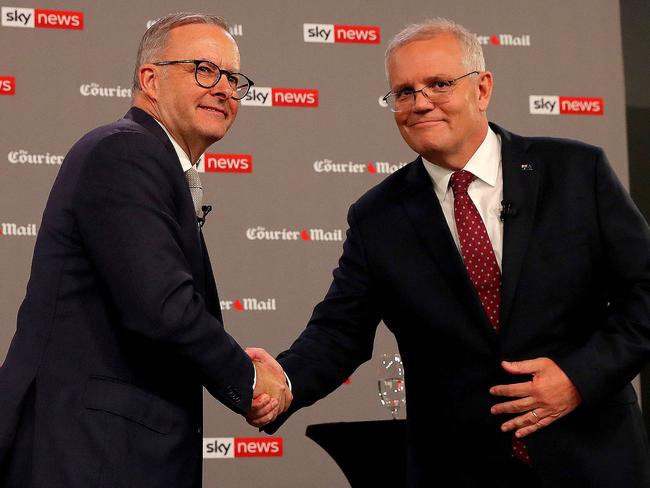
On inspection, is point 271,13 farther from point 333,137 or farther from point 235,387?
point 235,387

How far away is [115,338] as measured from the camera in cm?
253

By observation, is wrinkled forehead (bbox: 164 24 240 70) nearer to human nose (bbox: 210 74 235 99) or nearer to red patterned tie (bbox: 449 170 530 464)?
human nose (bbox: 210 74 235 99)

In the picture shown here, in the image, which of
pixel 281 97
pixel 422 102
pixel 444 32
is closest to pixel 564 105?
pixel 281 97

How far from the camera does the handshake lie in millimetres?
2992

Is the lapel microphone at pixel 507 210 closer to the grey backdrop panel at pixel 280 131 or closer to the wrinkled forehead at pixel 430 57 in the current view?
the wrinkled forehead at pixel 430 57

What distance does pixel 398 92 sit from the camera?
314 centimetres

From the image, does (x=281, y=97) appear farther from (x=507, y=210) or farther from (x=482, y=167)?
(x=507, y=210)

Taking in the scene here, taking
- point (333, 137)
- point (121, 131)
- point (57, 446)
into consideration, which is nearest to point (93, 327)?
point (57, 446)

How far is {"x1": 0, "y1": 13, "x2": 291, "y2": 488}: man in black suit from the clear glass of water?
1877 mm

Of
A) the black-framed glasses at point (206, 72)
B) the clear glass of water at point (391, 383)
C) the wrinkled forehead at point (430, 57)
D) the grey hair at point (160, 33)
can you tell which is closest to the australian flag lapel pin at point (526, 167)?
the wrinkled forehead at point (430, 57)

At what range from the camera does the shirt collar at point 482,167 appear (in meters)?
3.04

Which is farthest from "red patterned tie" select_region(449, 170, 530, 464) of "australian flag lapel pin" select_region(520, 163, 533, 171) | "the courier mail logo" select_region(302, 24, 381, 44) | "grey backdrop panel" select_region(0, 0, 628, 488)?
"the courier mail logo" select_region(302, 24, 381, 44)

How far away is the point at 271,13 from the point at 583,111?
2417mm

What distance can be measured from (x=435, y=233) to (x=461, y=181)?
210mm
